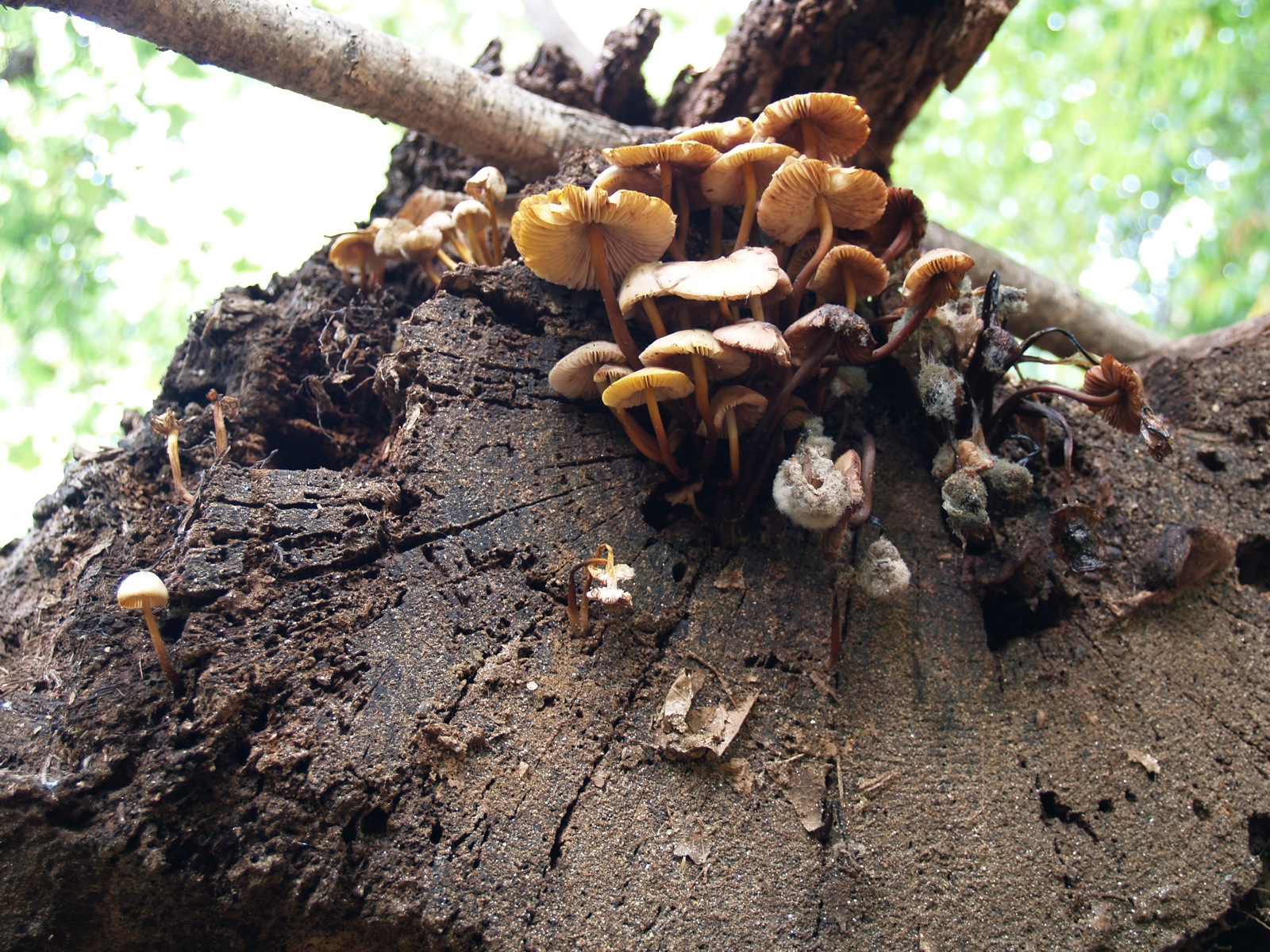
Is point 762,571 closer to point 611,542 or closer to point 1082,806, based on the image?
point 611,542

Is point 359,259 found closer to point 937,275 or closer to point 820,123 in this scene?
point 820,123

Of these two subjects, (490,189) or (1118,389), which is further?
(490,189)

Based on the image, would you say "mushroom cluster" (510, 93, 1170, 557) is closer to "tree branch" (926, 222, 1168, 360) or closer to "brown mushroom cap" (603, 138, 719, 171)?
"brown mushroom cap" (603, 138, 719, 171)

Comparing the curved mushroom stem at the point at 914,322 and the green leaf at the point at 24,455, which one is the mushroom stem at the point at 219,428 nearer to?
the curved mushroom stem at the point at 914,322

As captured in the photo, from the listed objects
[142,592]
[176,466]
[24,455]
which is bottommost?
[24,455]

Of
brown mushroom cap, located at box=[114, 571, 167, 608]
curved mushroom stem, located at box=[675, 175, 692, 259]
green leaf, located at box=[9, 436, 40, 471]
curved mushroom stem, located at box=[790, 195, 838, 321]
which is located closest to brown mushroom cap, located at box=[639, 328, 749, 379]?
curved mushroom stem, located at box=[790, 195, 838, 321]

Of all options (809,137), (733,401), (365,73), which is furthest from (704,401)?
(365,73)
